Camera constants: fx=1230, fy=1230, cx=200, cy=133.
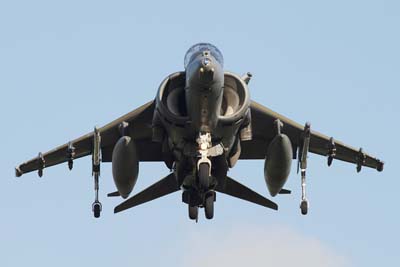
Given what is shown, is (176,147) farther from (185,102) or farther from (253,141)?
(253,141)

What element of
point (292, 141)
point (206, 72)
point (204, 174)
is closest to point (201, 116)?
point (206, 72)

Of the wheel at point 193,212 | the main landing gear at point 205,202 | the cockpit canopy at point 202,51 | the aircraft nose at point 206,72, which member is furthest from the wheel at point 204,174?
the cockpit canopy at point 202,51

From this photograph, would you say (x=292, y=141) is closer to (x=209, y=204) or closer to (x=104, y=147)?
(x=209, y=204)

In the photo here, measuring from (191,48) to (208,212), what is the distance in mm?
3361

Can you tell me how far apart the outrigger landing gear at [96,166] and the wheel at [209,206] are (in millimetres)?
2585

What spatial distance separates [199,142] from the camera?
2408 centimetres

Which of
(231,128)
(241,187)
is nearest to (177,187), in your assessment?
(241,187)

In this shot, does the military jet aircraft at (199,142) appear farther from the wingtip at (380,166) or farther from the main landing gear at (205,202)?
the wingtip at (380,166)

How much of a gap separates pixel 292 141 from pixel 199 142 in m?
3.89

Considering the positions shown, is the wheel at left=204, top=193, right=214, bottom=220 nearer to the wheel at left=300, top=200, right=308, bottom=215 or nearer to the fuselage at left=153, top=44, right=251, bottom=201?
the fuselage at left=153, top=44, right=251, bottom=201

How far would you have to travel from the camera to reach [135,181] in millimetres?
25047

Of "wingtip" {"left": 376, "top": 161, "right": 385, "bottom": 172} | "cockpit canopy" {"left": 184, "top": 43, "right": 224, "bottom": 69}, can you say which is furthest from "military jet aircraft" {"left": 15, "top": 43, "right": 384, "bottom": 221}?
"wingtip" {"left": 376, "top": 161, "right": 385, "bottom": 172}

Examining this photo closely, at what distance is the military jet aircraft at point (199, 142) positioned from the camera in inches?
944

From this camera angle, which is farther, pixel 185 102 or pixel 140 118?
pixel 140 118
